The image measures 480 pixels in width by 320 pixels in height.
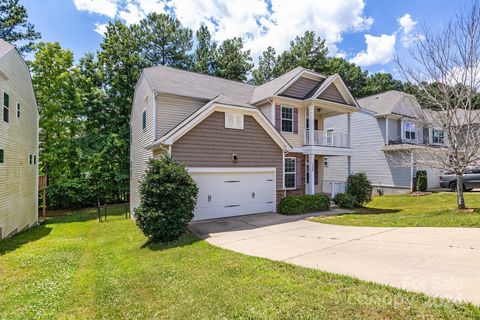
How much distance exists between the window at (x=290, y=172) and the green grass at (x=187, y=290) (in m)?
8.25

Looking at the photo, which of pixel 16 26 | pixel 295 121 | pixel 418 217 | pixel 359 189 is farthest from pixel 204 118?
pixel 16 26

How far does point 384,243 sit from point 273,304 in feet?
14.4

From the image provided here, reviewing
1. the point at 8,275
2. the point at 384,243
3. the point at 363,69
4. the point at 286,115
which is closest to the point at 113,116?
the point at 286,115

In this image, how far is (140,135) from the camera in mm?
15273

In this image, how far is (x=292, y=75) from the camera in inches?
647

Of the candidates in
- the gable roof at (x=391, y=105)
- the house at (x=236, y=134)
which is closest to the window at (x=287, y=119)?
the house at (x=236, y=134)

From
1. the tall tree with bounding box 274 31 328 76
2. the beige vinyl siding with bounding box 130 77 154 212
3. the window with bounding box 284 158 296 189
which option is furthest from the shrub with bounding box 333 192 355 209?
the tall tree with bounding box 274 31 328 76

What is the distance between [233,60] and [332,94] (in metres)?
21.0

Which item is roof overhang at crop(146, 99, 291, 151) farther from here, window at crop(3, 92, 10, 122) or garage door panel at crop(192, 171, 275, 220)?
window at crop(3, 92, 10, 122)

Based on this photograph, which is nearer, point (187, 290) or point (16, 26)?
point (187, 290)

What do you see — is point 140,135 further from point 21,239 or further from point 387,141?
point 387,141

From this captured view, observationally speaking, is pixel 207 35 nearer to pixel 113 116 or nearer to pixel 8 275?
pixel 113 116

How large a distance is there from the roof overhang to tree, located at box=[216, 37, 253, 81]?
23.1 meters

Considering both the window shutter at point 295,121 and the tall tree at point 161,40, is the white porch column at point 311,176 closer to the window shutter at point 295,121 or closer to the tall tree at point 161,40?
the window shutter at point 295,121
